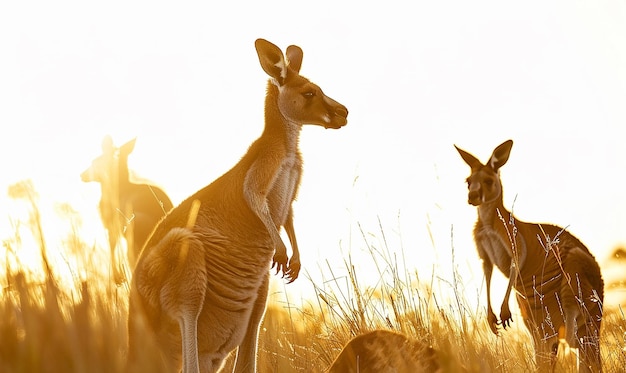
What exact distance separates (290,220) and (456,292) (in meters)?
1.01

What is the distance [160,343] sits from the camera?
12.5 feet

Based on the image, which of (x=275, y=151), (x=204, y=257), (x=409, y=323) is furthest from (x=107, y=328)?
(x=409, y=323)

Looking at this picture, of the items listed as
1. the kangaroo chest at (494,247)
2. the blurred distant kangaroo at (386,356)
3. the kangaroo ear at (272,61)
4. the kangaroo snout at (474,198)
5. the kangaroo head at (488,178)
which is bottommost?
the kangaroo chest at (494,247)

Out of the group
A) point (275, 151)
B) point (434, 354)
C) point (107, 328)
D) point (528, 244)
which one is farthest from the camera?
point (528, 244)

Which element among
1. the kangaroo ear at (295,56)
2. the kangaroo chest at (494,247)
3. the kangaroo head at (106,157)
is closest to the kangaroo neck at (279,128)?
the kangaroo ear at (295,56)

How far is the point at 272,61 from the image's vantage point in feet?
15.0

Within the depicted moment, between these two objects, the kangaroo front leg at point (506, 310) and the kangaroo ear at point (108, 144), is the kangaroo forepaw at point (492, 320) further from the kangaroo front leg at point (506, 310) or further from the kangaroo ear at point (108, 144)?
the kangaroo ear at point (108, 144)

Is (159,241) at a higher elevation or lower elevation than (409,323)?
higher

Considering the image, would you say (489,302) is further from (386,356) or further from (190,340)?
(386,356)

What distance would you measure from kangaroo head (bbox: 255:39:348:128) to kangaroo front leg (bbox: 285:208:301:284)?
1.67ft

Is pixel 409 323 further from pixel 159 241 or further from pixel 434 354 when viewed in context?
pixel 434 354

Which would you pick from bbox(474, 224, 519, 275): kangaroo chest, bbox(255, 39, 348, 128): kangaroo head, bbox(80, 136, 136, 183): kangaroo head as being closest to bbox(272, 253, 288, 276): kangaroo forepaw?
bbox(255, 39, 348, 128): kangaroo head

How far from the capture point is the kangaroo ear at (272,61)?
4523 millimetres

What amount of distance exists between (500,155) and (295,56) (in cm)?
303
